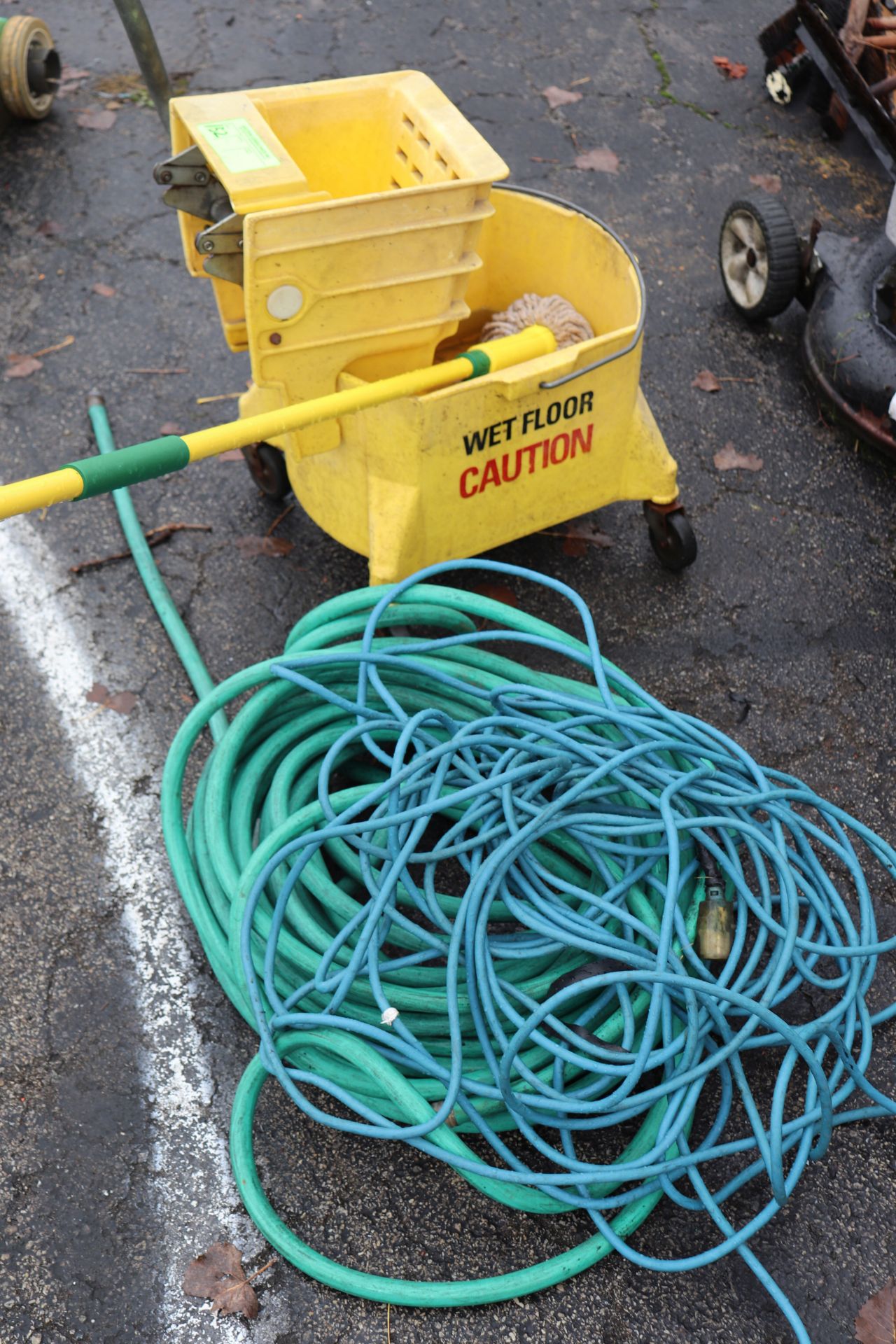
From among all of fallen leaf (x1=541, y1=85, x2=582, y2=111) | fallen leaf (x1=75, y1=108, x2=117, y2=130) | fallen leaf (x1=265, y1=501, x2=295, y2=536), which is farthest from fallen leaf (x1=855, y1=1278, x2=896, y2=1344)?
fallen leaf (x1=75, y1=108, x2=117, y2=130)

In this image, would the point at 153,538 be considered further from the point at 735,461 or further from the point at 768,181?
the point at 768,181

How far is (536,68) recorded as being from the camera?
15.2ft

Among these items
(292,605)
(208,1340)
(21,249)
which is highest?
(21,249)

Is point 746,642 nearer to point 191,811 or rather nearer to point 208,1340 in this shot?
point 191,811

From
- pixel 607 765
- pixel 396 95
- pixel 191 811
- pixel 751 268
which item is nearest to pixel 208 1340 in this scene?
pixel 191 811

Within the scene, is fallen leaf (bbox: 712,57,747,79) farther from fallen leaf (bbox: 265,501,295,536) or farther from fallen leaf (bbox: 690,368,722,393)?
fallen leaf (bbox: 265,501,295,536)

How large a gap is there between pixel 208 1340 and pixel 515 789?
3.47 ft

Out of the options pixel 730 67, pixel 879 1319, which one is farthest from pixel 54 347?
pixel 879 1319

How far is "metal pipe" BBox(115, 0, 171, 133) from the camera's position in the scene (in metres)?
3.19

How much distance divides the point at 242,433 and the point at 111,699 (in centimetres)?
90

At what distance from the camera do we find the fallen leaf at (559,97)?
4.48 m

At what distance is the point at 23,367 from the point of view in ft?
11.3

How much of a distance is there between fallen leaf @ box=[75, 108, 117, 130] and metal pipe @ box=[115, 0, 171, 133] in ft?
2.81

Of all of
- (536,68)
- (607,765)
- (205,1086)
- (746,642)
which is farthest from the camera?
(536,68)
